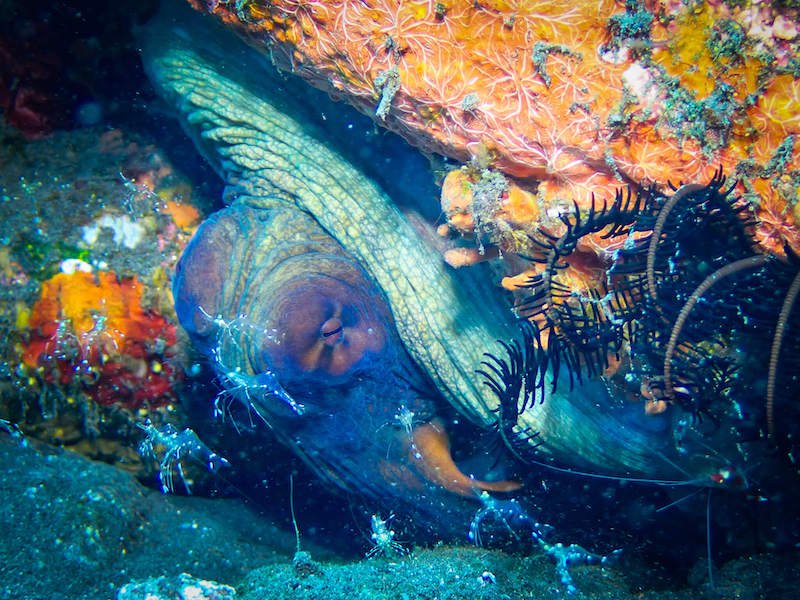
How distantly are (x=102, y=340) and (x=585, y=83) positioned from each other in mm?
4382

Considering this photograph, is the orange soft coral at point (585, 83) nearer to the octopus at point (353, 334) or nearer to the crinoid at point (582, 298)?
the crinoid at point (582, 298)

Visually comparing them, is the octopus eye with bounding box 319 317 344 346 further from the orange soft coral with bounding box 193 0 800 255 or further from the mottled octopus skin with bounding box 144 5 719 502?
the orange soft coral with bounding box 193 0 800 255

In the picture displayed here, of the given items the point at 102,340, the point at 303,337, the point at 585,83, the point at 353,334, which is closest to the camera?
the point at 585,83

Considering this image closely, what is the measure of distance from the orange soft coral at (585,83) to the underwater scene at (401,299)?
0.02 meters

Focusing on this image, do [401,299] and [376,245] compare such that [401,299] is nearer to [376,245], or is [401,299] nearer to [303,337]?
[376,245]

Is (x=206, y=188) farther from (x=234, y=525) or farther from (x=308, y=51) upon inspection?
(x=234, y=525)

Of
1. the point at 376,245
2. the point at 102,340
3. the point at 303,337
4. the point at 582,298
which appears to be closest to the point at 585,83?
the point at 582,298

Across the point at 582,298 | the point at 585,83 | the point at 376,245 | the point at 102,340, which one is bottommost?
the point at 102,340

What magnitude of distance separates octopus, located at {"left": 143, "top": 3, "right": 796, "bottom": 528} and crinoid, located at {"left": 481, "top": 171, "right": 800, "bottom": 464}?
0.32 m

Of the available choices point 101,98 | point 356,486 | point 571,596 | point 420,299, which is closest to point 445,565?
point 571,596

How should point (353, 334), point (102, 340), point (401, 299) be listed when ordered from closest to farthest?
point (353, 334) → point (401, 299) → point (102, 340)

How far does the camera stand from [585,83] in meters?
2.36

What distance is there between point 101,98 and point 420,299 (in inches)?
158

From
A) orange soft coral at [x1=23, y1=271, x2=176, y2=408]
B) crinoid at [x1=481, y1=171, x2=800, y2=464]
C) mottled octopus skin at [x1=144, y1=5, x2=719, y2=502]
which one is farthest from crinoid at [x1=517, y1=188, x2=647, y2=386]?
orange soft coral at [x1=23, y1=271, x2=176, y2=408]
